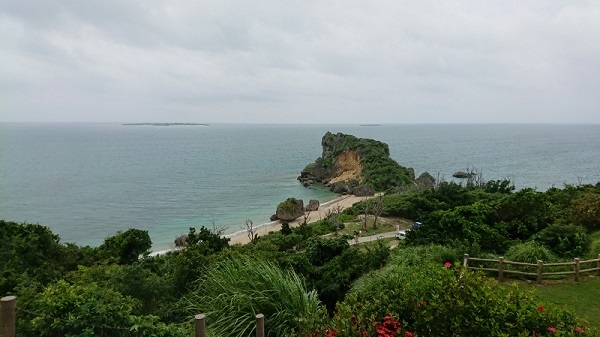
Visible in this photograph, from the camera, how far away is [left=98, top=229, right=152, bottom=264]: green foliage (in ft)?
42.1

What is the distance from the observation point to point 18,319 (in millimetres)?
4594

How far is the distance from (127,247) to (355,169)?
44.2 metres

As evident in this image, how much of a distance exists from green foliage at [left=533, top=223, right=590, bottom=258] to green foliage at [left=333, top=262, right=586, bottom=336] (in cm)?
1023

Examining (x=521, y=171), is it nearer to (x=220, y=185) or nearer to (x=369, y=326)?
(x=220, y=185)

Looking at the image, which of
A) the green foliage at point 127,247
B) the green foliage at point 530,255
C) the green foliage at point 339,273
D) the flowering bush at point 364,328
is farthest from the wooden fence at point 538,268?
the green foliage at point 127,247

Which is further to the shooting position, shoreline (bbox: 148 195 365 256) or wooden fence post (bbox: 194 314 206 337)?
shoreline (bbox: 148 195 365 256)

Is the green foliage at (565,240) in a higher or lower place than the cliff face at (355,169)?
higher

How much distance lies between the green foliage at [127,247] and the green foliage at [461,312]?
33.2 feet

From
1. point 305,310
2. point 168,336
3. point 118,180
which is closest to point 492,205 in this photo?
point 305,310

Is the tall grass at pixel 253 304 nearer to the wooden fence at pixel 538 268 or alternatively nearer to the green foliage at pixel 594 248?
the wooden fence at pixel 538 268

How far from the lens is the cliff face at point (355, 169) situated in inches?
1871

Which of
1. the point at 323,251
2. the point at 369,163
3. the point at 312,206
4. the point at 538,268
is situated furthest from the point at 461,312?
the point at 369,163

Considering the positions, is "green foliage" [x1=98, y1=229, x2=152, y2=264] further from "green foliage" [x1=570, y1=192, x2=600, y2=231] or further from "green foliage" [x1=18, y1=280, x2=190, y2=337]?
"green foliage" [x1=570, y1=192, x2=600, y2=231]

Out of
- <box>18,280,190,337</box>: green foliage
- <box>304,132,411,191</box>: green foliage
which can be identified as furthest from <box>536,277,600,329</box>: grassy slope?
<box>304,132,411,191</box>: green foliage
